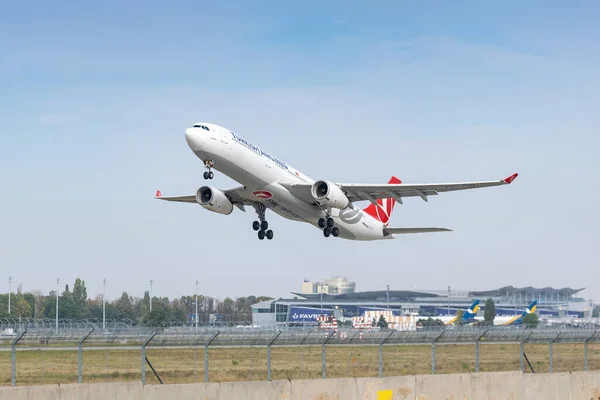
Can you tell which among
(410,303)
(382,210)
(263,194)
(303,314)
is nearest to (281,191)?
(263,194)

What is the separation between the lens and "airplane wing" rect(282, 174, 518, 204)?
4816 centimetres

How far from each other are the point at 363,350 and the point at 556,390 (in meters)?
24.0

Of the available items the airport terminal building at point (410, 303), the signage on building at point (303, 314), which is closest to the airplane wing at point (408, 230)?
the signage on building at point (303, 314)

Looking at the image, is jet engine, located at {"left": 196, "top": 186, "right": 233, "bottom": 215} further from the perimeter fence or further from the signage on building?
the signage on building

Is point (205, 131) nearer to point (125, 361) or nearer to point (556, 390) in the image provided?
point (125, 361)

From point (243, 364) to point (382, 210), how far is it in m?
27.1

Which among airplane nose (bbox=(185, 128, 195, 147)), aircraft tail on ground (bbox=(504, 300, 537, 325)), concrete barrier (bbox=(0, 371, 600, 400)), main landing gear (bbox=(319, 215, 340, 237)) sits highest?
airplane nose (bbox=(185, 128, 195, 147))

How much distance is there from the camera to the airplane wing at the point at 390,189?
158 ft

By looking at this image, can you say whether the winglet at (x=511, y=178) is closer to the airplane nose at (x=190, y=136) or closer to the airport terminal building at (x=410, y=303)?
the airplane nose at (x=190, y=136)

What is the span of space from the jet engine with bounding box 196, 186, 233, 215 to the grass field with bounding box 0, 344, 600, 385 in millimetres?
8458

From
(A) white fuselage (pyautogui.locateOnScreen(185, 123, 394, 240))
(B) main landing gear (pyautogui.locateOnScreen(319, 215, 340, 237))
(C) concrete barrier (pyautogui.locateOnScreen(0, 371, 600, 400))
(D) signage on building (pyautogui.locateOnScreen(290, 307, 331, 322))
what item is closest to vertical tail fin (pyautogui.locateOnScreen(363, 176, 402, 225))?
(A) white fuselage (pyautogui.locateOnScreen(185, 123, 394, 240))

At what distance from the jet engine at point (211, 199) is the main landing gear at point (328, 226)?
18.6 ft

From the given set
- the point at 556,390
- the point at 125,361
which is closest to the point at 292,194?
the point at 125,361

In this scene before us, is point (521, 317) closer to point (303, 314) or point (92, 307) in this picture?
point (303, 314)
